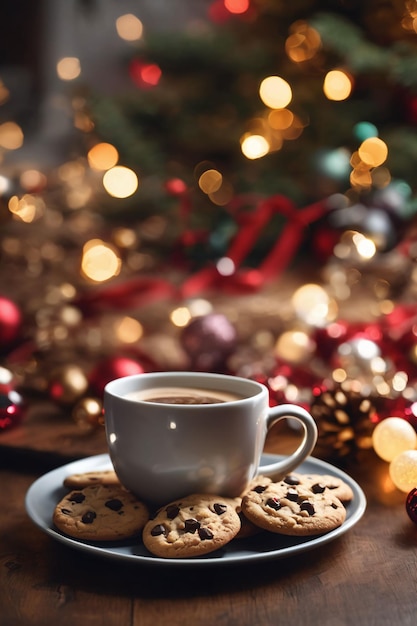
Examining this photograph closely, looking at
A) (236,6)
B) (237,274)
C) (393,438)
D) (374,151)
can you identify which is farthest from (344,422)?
(236,6)

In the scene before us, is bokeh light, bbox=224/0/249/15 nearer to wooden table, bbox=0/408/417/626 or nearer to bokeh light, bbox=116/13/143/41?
bokeh light, bbox=116/13/143/41

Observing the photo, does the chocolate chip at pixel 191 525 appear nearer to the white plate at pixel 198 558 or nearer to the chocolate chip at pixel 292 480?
the white plate at pixel 198 558

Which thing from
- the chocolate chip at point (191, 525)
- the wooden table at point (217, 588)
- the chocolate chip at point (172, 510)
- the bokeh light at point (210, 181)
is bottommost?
the wooden table at point (217, 588)

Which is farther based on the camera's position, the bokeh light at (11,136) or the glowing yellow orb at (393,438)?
the bokeh light at (11,136)

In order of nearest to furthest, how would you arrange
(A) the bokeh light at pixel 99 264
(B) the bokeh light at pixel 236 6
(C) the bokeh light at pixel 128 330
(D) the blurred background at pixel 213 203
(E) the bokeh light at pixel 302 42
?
1. (D) the blurred background at pixel 213 203
2. (C) the bokeh light at pixel 128 330
3. (A) the bokeh light at pixel 99 264
4. (E) the bokeh light at pixel 302 42
5. (B) the bokeh light at pixel 236 6

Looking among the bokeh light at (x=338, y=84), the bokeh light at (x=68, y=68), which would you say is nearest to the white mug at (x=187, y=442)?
the bokeh light at (x=338, y=84)

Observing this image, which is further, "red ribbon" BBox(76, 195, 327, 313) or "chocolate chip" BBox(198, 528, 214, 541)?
"red ribbon" BBox(76, 195, 327, 313)

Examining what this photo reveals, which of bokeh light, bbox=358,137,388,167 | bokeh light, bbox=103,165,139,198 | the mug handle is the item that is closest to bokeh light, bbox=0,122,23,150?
bokeh light, bbox=103,165,139,198
